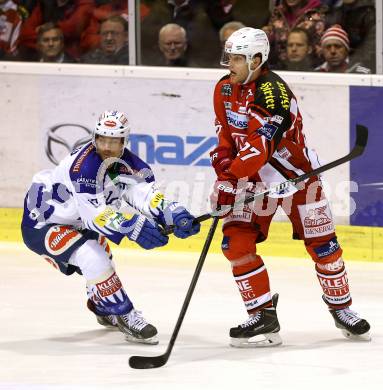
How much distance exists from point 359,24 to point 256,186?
1.89 meters

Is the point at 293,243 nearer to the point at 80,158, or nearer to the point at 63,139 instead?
the point at 63,139

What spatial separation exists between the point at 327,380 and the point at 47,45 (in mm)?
3693

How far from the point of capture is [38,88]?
8.38m

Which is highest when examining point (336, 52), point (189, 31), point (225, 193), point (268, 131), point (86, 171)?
point (189, 31)

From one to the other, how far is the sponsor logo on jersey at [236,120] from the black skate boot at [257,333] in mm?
833

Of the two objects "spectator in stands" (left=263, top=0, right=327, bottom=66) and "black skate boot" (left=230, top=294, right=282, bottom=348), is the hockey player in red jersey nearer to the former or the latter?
"black skate boot" (left=230, top=294, right=282, bottom=348)

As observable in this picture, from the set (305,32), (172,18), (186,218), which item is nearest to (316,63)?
(305,32)

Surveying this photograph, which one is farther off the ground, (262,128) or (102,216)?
(262,128)

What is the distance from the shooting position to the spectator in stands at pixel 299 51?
790 centimetres

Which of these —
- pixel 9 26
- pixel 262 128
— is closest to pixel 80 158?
pixel 262 128

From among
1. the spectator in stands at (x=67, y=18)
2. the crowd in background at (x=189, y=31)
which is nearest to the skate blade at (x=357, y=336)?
the crowd in background at (x=189, y=31)

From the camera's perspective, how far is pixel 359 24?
7.77m

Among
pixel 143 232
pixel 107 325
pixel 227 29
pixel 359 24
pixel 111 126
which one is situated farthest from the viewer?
pixel 227 29

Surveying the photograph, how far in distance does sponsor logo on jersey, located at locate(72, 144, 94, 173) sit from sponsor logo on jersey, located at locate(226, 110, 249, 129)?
60 cm
